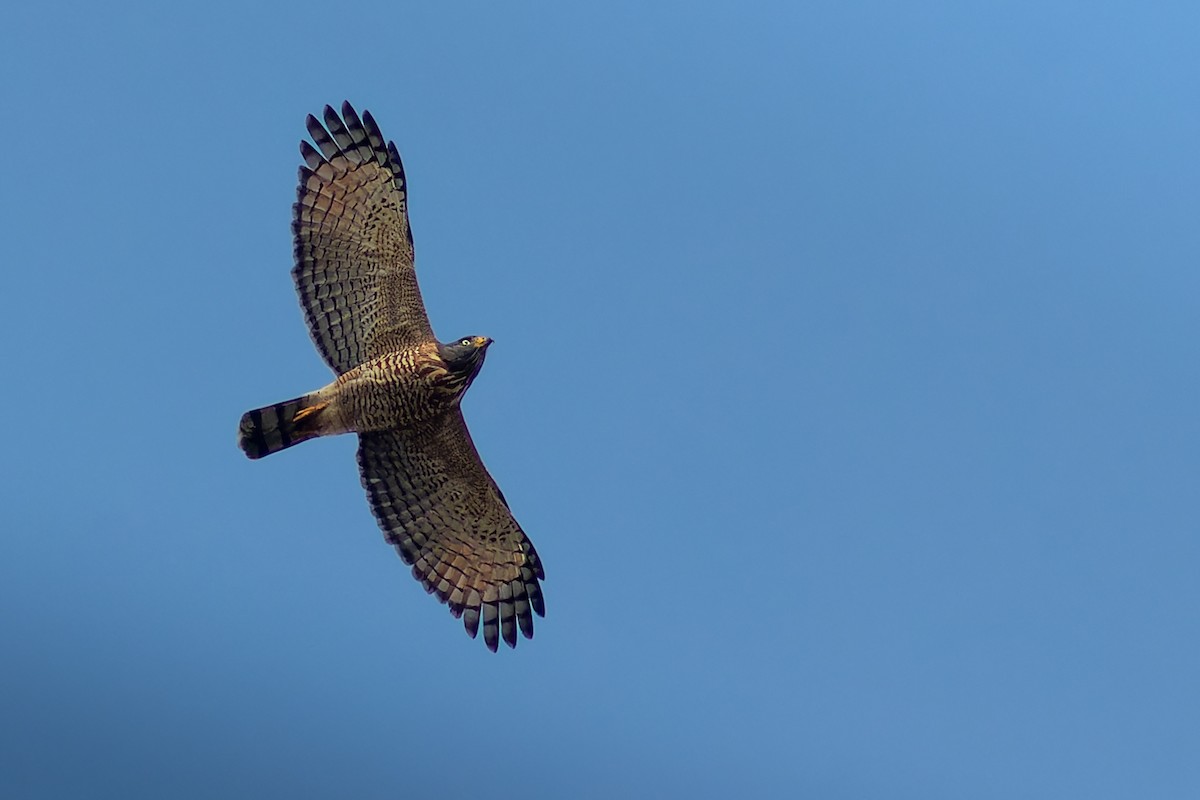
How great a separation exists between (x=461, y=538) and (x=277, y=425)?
1030 millimetres

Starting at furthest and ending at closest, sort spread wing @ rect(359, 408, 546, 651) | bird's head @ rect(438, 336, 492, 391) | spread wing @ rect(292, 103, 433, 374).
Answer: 1. spread wing @ rect(359, 408, 546, 651)
2. spread wing @ rect(292, 103, 433, 374)
3. bird's head @ rect(438, 336, 492, 391)

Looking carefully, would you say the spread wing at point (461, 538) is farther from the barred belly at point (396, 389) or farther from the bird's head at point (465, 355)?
the bird's head at point (465, 355)

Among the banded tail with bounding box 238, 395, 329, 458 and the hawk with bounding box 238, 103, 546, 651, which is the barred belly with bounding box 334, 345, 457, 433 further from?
the banded tail with bounding box 238, 395, 329, 458

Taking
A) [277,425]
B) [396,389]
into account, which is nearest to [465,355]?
[396,389]

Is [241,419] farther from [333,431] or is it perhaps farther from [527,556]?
[527,556]

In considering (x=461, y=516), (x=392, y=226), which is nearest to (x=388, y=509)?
(x=461, y=516)

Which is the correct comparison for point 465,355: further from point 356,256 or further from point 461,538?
point 461,538

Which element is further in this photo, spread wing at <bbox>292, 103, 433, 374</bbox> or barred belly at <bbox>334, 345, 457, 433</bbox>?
spread wing at <bbox>292, 103, 433, 374</bbox>

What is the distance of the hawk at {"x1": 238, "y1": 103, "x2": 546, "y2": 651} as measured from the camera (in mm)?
7145

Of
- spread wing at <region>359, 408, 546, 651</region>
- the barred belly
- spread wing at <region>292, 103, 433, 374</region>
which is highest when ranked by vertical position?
spread wing at <region>292, 103, 433, 374</region>

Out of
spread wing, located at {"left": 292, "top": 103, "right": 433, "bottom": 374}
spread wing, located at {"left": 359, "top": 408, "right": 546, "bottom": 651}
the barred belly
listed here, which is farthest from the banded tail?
spread wing, located at {"left": 359, "top": 408, "right": 546, "bottom": 651}

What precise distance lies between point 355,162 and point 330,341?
806 millimetres

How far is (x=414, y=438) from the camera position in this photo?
24.1 feet

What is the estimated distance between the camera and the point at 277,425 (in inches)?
279
